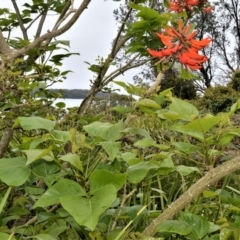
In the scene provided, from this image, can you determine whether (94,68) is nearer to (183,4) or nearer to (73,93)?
(183,4)

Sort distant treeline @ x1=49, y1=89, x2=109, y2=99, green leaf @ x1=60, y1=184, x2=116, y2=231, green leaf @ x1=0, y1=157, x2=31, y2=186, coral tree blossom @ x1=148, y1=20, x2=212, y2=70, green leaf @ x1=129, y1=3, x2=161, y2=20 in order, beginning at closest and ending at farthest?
green leaf @ x1=60, y1=184, x2=116, y2=231, green leaf @ x1=0, y1=157, x2=31, y2=186, coral tree blossom @ x1=148, y1=20, x2=212, y2=70, green leaf @ x1=129, y1=3, x2=161, y2=20, distant treeline @ x1=49, y1=89, x2=109, y2=99

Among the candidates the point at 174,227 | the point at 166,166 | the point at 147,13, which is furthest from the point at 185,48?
the point at 174,227

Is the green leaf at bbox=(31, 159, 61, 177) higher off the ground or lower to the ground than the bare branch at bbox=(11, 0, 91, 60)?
lower

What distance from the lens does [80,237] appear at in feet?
3.38

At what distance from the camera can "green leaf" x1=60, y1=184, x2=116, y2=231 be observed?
0.67m

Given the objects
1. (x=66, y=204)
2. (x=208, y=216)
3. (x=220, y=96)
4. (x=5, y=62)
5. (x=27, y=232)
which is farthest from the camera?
(x=220, y=96)

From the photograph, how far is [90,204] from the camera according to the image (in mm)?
704

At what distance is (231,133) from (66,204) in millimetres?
329

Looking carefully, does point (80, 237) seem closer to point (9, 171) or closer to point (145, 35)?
point (9, 171)

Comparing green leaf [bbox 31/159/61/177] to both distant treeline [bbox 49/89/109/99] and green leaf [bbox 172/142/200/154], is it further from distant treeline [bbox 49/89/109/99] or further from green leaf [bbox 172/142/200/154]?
distant treeline [bbox 49/89/109/99]

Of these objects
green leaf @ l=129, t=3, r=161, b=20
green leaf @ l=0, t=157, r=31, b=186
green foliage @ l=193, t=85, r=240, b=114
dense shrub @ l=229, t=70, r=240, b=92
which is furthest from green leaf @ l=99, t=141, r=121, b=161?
dense shrub @ l=229, t=70, r=240, b=92

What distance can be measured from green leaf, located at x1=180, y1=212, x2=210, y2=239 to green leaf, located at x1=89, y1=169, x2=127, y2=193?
218mm

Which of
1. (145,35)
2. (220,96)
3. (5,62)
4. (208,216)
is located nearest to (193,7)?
(145,35)

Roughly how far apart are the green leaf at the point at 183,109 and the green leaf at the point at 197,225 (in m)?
0.21
